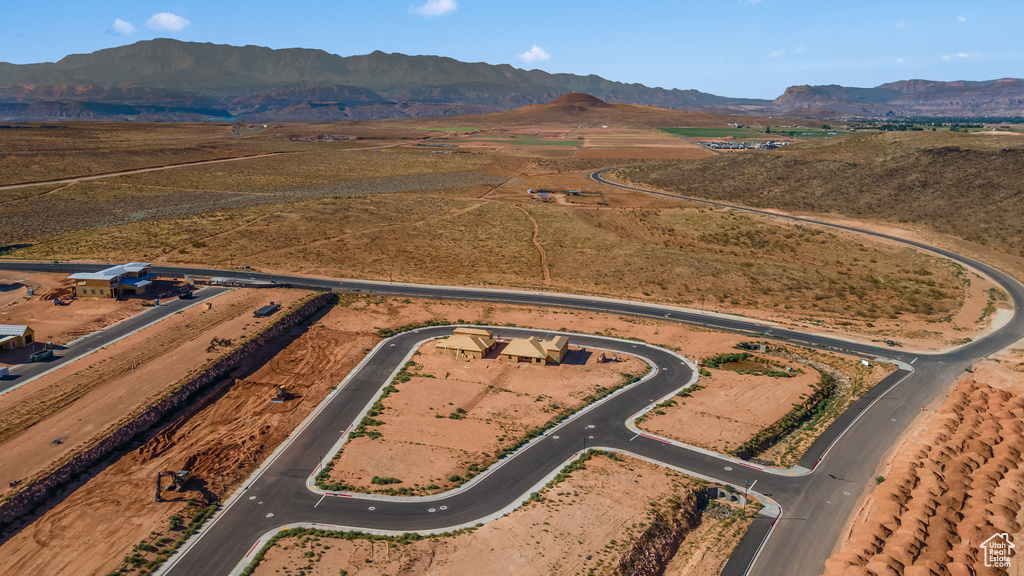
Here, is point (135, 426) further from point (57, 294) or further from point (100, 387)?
point (57, 294)

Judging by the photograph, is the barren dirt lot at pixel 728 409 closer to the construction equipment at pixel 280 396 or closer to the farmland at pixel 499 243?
the farmland at pixel 499 243

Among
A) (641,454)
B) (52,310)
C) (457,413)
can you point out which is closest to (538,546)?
(641,454)

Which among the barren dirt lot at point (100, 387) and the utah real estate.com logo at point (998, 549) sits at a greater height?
the barren dirt lot at point (100, 387)

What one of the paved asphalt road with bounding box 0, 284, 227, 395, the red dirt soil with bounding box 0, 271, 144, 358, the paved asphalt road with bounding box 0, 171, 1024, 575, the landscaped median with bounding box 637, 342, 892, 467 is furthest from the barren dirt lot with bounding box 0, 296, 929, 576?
the red dirt soil with bounding box 0, 271, 144, 358

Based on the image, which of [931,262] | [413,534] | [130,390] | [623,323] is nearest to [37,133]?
[130,390]

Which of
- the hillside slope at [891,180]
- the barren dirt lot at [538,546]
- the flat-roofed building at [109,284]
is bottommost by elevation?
the barren dirt lot at [538,546]

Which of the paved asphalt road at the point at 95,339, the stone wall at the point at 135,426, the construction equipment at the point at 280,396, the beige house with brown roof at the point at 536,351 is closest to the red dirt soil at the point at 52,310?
the paved asphalt road at the point at 95,339
